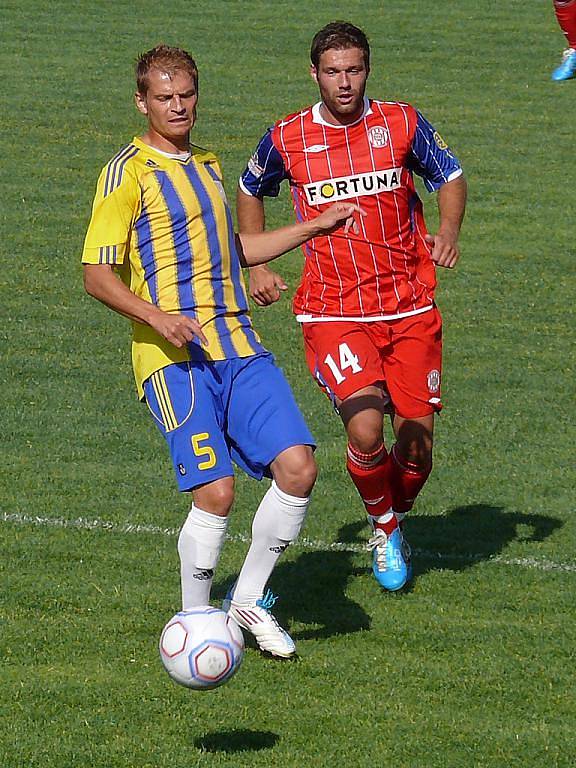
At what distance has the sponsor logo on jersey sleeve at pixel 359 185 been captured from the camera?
23.1 feet

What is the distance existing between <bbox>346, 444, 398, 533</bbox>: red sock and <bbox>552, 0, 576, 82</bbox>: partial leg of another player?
37.9ft

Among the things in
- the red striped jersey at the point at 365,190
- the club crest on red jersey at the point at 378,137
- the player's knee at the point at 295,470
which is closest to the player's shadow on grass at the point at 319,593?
the player's knee at the point at 295,470

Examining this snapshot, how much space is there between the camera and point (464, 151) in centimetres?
1636

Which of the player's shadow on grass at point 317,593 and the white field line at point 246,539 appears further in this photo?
the white field line at point 246,539

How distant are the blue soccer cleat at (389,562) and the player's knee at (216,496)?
3.97 ft

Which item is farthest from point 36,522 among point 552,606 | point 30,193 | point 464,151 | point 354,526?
point 464,151

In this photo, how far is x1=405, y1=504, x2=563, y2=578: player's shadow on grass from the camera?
7391mm

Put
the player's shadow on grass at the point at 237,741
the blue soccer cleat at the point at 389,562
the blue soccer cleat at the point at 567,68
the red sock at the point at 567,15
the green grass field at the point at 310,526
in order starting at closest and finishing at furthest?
the player's shadow on grass at the point at 237,741, the green grass field at the point at 310,526, the blue soccer cleat at the point at 389,562, the red sock at the point at 567,15, the blue soccer cleat at the point at 567,68

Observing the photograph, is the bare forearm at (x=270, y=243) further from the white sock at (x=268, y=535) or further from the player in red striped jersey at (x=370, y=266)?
the white sock at (x=268, y=535)

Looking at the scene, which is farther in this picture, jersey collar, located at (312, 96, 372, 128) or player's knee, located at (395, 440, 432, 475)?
player's knee, located at (395, 440, 432, 475)

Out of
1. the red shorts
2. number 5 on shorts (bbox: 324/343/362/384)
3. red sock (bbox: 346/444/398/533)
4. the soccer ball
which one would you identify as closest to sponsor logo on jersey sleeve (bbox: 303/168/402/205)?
the red shorts

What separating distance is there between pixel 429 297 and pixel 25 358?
444 centimetres

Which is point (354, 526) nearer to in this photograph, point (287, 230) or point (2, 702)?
point (287, 230)

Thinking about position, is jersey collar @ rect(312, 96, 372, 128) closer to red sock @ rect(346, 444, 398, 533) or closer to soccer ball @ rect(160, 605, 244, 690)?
red sock @ rect(346, 444, 398, 533)
